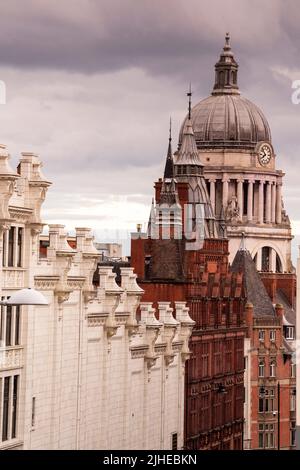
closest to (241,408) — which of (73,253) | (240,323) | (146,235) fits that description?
(240,323)

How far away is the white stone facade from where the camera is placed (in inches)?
3007

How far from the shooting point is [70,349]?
84062 mm

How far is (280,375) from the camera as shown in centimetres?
15112

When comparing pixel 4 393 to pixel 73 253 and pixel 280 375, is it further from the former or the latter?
pixel 280 375

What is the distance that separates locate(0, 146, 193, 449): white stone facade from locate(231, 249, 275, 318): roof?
146 feet

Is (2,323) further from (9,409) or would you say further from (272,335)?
(272,335)

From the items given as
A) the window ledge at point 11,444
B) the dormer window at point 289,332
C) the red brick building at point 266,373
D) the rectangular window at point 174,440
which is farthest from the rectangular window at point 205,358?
the window ledge at point 11,444

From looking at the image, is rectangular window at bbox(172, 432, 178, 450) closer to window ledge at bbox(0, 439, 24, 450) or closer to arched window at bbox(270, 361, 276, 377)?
window ledge at bbox(0, 439, 24, 450)

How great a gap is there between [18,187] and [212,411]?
165 ft

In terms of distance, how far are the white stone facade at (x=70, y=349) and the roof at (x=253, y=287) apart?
44.6m

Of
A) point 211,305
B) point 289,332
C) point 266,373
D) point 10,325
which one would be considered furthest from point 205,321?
point 10,325

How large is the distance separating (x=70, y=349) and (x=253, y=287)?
71877 mm

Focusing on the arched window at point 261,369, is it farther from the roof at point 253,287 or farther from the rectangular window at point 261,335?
the roof at point 253,287

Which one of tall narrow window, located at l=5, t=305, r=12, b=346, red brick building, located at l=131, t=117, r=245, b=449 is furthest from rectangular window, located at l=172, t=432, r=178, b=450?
tall narrow window, located at l=5, t=305, r=12, b=346
